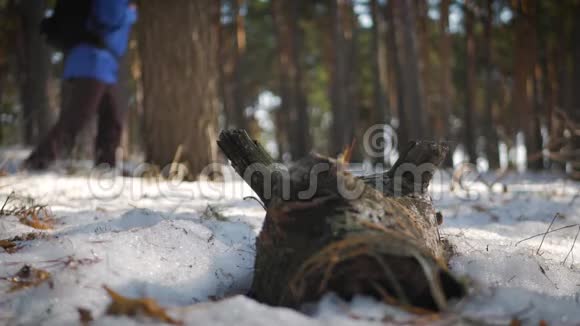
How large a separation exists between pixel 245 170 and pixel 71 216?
96 centimetres

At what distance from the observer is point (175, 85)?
322cm

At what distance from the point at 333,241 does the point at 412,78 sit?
5593mm

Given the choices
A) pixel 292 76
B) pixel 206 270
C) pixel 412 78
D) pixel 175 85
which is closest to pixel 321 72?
pixel 292 76

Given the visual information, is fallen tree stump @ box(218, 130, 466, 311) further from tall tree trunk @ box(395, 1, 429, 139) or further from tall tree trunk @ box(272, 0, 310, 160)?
tall tree trunk @ box(272, 0, 310, 160)

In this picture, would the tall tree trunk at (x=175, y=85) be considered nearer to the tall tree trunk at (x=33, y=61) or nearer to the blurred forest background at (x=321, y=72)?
the blurred forest background at (x=321, y=72)

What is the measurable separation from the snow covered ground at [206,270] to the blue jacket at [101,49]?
1.53 m

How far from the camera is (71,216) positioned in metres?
1.68

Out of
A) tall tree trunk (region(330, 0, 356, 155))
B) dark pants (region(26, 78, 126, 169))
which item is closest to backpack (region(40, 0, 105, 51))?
dark pants (region(26, 78, 126, 169))

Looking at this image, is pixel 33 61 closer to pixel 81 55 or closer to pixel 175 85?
pixel 81 55

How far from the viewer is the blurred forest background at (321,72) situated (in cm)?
323

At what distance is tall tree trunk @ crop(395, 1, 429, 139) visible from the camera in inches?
234

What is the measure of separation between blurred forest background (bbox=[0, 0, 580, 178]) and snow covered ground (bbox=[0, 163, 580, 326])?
102cm

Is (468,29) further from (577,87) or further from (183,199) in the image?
(183,199)

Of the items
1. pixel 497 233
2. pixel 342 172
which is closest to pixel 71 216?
pixel 342 172
